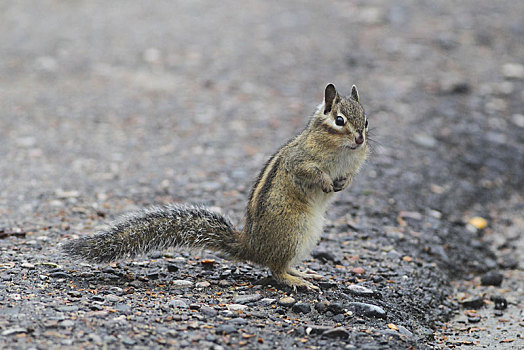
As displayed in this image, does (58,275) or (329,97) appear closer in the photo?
(58,275)

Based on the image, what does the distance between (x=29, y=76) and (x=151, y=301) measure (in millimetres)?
6307

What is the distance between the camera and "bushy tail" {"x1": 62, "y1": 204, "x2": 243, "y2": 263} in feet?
13.4

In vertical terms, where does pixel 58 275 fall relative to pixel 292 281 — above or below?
below

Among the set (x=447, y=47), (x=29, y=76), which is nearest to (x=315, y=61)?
(x=447, y=47)

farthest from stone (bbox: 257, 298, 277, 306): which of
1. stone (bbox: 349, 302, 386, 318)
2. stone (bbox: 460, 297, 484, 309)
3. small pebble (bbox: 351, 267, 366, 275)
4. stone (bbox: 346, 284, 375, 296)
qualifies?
stone (bbox: 460, 297, 484, 309)

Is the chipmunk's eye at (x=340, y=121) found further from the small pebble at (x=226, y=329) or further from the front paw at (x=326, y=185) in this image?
the small pebble at (x=226, y=329)

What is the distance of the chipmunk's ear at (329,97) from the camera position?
13.9 feet

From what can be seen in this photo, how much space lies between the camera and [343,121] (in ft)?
13.9

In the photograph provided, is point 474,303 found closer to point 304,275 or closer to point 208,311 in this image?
point 304,275

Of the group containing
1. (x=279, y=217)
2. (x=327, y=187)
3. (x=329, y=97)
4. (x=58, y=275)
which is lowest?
(x=58, y=275)

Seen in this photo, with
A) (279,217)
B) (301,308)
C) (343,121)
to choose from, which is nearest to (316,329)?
(301,308)

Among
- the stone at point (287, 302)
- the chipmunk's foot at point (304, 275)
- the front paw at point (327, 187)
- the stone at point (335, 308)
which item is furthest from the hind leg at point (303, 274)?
the front paw at point (327, 187)

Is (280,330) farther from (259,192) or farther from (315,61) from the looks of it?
(315,61)

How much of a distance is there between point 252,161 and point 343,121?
269 centimetres
